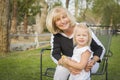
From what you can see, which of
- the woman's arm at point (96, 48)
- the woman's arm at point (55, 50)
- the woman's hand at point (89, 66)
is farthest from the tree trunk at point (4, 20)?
the woman's hand at point (89, 66)

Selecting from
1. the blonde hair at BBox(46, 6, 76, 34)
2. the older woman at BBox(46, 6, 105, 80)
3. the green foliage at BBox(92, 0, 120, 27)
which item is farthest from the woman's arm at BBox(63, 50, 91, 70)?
the green foliage at BBox(92, 0, 120, 27)

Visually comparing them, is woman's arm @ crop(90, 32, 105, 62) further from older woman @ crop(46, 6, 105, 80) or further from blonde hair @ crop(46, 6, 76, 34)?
blonde hair @ crop(46, 6, 76, 34)

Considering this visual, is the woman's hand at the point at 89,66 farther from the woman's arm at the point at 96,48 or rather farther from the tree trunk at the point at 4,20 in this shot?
the tree trunk at the point at 4,20

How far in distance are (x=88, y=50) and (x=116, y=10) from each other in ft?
160

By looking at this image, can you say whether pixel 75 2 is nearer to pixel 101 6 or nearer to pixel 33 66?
pixel 101 6

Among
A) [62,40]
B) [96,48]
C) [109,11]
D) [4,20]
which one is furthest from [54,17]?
[109,11]

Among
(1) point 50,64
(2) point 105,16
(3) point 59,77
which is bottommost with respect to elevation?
(2) point 105,16

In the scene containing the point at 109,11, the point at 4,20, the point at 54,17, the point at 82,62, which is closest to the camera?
the point at 82,62

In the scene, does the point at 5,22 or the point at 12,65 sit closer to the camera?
the point at 12,65

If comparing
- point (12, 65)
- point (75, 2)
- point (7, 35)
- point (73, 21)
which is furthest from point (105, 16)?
point (73, 21)

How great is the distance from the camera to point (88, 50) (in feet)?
12.6

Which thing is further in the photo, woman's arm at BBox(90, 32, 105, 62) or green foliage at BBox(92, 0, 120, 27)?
green foliage at BBox(92, 0, 120, 27)

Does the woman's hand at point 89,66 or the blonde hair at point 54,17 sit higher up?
the blonde hair at point 54,17

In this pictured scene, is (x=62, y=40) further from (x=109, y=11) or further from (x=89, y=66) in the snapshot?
(x=109, y=11)
